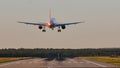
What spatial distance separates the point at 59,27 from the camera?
78.2 meters

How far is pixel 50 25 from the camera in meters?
76.6

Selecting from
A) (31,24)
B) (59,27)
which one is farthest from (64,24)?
(31,24)

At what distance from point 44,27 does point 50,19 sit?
5.92 feet

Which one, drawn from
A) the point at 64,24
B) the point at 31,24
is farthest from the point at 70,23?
the point at 31,24

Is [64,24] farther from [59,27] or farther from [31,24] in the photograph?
[31,24]

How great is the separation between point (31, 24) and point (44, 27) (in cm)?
285

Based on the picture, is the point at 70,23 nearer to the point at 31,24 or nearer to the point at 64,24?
the point at 64,24

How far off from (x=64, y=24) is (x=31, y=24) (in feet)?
20.9

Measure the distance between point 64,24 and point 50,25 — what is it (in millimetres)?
2575

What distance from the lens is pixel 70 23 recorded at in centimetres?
7881

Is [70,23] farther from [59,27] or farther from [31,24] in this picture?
[31,24]

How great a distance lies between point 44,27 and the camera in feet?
258

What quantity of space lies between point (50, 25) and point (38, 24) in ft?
8.16
